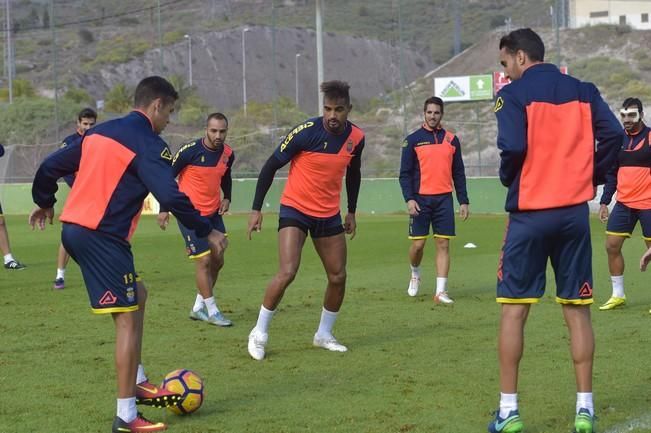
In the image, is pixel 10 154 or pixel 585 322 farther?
pixel 10 154

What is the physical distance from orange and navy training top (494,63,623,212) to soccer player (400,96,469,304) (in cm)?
676

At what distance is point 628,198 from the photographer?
11.8 meters

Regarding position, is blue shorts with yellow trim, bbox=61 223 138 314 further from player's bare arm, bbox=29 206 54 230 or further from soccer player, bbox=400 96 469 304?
soccer player, bbox=400 96 469 304

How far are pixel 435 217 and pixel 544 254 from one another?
684 centimetres

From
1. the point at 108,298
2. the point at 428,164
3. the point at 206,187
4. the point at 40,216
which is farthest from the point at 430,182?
the point at 108,298

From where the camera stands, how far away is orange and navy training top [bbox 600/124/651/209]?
460 inches

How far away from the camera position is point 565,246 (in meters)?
6.12

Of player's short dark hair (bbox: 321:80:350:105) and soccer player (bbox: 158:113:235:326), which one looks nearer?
player's short dark hair (bbox: 321:80:350:105)

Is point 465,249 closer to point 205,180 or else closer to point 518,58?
point 205,180

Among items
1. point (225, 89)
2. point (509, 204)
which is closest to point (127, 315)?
point (509, 204)

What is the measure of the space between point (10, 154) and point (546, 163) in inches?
1529

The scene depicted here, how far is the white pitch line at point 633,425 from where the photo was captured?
6.14m

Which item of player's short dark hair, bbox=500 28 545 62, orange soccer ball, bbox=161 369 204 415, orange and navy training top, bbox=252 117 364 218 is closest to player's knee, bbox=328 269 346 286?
orange and navy training top, bbox=252 117 364 218

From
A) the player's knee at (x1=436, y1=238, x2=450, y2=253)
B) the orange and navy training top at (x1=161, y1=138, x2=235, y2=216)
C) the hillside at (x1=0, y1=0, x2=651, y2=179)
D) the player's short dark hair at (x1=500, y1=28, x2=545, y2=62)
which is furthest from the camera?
the hillside at (x1=0, y1=0, x2=651, y2=179)
